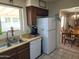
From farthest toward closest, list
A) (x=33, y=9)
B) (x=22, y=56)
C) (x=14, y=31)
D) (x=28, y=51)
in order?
(x=33, y=9)
(x=14, y=31)
(x=28, y=51)
(x=22, y=56)

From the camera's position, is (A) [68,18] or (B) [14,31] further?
(A) [68,18]

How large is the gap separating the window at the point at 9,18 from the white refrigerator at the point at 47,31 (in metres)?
0.86

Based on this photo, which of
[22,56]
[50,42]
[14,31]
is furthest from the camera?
[50,42]

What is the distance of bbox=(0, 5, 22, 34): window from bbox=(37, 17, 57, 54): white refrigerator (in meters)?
0.86

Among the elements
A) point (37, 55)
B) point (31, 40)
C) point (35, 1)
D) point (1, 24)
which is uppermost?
point (35, 1)

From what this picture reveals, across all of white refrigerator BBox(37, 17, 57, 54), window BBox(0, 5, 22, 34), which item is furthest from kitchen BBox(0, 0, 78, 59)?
window BBox(0, 5, 22, 34)

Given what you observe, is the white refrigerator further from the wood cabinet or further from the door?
the wood cabinet

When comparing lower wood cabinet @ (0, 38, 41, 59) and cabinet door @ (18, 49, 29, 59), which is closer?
lower wood cabinet @ (0, 38, 41, 59)

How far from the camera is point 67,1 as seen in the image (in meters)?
3.71

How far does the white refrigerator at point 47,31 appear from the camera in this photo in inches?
135

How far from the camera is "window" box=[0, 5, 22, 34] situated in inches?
110

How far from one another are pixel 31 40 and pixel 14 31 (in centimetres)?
76

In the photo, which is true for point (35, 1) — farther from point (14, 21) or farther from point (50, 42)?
point (50, 42)

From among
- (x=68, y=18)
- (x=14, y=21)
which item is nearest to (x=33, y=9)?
(x=14, y=21)
